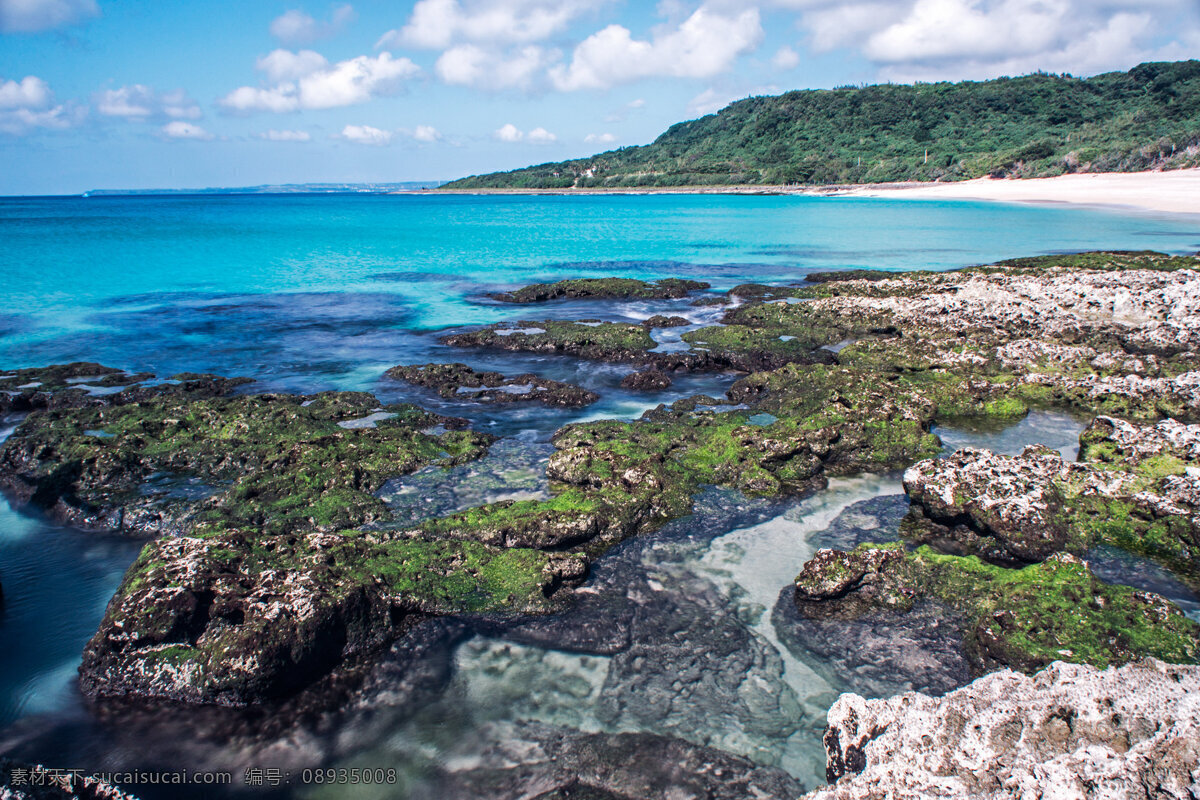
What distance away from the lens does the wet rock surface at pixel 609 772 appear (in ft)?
16.4

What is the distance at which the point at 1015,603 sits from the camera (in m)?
6.33

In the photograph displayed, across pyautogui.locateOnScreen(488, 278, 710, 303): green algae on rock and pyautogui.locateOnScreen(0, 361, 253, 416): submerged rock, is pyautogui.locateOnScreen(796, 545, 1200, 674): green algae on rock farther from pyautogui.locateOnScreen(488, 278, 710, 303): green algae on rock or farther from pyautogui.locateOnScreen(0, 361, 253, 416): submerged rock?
pyautogui.locateOnScreen(488, 278, 710, 303): green algae on rock

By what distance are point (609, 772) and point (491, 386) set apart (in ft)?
32.9

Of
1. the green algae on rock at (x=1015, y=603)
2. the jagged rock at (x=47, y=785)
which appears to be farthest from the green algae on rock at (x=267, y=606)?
the green algae on rock at (x=1015, y=603)

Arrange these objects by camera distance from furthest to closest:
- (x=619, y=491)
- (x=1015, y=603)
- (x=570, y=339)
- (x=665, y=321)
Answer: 1. (x=665, y=321)
2. (x=570, y=339)
3. (x=619, y=491)
4. (x=1015, y=603)

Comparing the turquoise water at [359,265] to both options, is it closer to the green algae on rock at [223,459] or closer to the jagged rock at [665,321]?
the green algae on rock at [223,459]

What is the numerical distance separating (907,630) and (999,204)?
262 ft

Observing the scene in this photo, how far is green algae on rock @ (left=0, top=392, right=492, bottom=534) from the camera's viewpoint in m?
8.82

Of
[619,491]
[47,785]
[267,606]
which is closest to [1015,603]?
[619,491]

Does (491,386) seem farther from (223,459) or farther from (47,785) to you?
(47,785)

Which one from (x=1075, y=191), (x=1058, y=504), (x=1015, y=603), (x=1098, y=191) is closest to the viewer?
(x=1015, y=603)

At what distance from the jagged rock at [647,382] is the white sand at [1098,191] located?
58303 mm

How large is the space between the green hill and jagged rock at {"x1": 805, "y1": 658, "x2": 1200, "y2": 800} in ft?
282

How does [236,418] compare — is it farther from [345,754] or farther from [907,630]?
[907,630]
